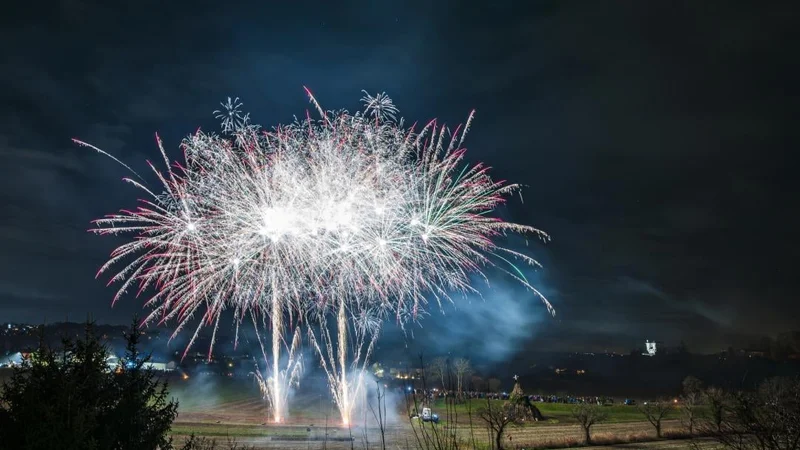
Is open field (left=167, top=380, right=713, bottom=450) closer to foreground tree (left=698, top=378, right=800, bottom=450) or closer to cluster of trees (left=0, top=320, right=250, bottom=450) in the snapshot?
foreground tree (left=698, top=378, right=800, bottom=450)

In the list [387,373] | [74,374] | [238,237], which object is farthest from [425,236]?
[387,373]

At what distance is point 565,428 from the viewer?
5322 centimetres

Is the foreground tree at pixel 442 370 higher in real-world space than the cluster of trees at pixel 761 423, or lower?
higher

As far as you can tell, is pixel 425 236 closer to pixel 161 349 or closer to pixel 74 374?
pixel 74 374

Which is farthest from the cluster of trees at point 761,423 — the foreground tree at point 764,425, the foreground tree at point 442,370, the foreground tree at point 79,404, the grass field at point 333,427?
the grass field at point 333,427

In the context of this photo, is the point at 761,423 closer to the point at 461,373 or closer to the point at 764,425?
the point at 764,425

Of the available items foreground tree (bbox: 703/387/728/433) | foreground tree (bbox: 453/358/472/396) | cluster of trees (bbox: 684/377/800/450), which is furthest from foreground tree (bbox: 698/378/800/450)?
foreground tree (bbox: 453/358/472/396)

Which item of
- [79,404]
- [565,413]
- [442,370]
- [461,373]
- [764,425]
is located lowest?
[565,413]

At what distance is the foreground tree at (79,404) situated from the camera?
8.42 m

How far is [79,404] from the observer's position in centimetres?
898

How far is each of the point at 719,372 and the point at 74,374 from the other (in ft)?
426

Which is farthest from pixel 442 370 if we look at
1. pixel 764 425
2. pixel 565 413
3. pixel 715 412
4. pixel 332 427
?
pixel 565 413

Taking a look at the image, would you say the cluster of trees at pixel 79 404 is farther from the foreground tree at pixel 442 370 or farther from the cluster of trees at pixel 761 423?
the cluster of trees at pixel 761 423

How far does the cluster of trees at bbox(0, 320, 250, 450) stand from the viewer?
843 cm
